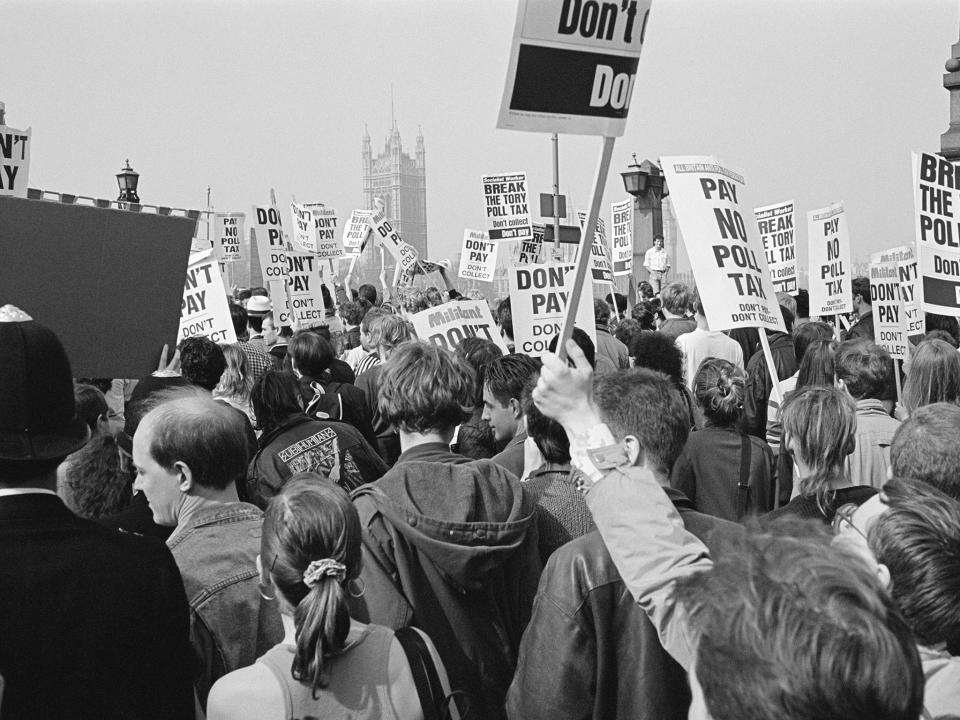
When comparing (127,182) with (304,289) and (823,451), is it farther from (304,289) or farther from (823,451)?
(823,451)

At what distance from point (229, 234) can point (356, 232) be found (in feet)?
8.72

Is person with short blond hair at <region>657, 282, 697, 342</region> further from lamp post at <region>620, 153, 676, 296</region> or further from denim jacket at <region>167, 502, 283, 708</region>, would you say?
lamp post at <region>620, 153, 676, 296</region>

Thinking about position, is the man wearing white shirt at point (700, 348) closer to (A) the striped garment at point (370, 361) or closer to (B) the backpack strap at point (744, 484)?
(A) the striped garment at point (370, 361)

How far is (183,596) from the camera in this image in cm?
280

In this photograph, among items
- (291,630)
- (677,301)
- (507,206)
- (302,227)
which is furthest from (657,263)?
(291,630)

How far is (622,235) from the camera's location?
20.4 metres

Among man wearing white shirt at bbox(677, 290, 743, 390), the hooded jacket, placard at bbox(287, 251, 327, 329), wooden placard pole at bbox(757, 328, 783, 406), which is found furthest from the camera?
placard at bbox(287, 251, 327, 329)

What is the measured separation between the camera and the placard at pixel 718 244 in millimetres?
6941

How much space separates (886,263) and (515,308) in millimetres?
3461

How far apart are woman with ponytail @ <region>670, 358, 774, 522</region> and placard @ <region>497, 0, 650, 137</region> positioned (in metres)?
2.33

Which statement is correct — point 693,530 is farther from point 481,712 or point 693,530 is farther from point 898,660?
point 898,660

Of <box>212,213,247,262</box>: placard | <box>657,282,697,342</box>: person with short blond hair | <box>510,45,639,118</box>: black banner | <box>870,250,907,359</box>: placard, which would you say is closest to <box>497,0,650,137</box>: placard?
<box>510,45,639,118</box>: black banner

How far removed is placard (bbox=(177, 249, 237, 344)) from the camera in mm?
8852

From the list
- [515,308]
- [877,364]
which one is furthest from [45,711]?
[515,308]
